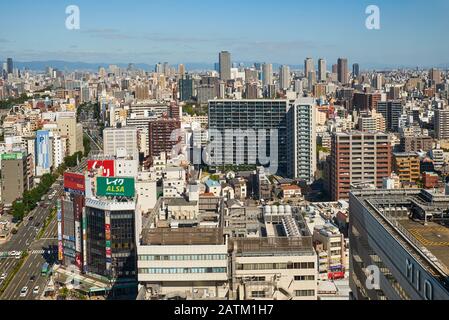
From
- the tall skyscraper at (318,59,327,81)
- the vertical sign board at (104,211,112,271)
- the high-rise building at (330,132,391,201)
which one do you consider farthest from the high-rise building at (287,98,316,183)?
the tall skyscraper at (318,59,327,81)

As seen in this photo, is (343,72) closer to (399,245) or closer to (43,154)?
(43,154)

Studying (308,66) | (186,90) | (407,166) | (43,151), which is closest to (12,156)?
(43,151)

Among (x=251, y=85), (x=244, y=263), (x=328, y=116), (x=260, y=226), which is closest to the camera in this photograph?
(x=244, y=263)

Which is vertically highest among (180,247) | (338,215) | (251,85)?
(251,85)
